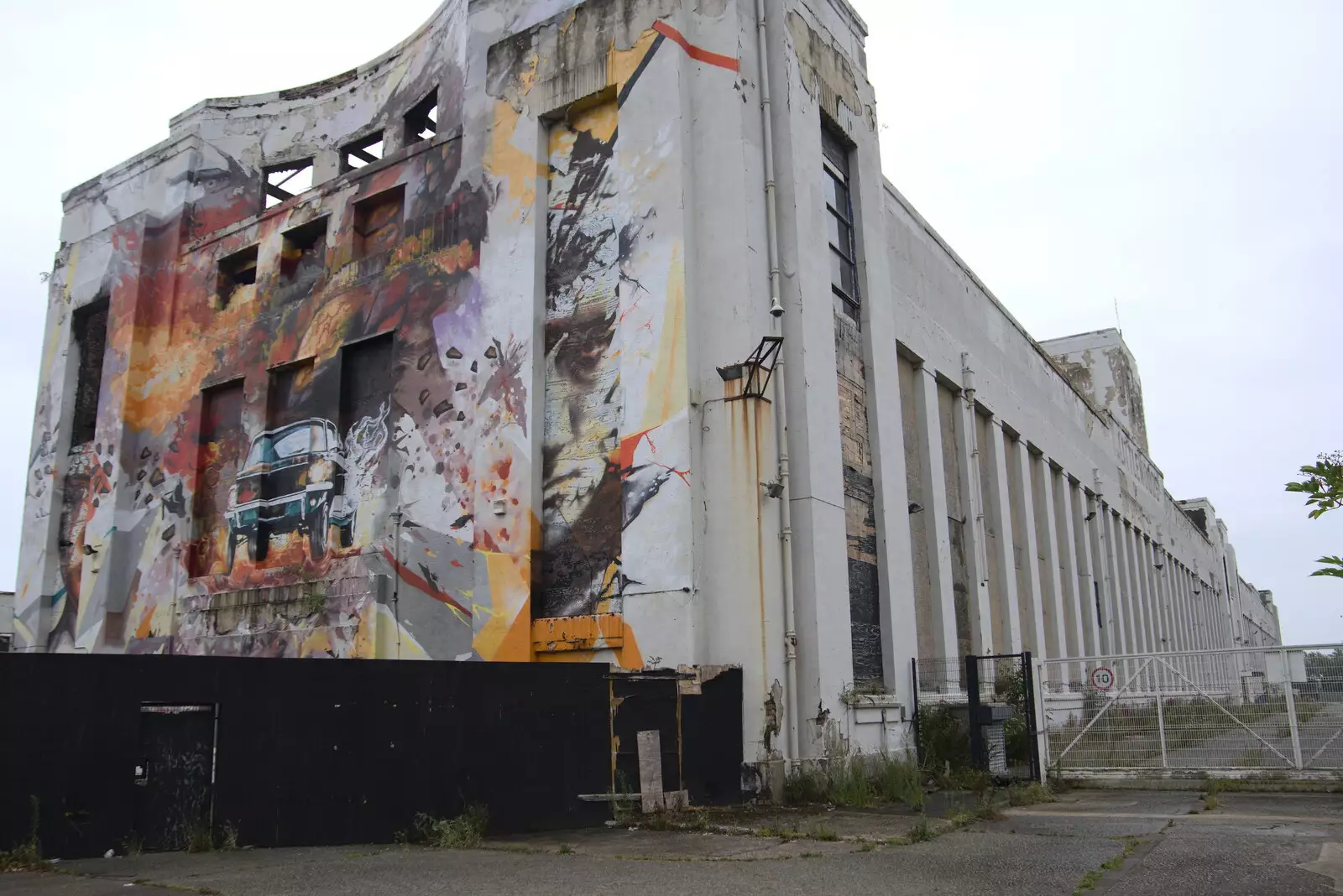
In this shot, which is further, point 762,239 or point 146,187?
point 146,187

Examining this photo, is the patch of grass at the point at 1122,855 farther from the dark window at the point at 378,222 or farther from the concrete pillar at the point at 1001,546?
the dark window at the point at 378,222

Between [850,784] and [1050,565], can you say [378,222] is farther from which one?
[1050,565]

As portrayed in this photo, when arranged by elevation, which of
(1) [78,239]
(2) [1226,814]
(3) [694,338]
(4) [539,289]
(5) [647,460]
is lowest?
(2) [1226,814]

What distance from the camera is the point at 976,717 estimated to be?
13609 mm

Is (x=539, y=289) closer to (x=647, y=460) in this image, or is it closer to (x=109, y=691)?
(x=647, y=460)

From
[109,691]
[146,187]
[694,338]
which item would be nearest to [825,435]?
[694,338]

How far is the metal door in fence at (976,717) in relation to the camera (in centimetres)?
1349

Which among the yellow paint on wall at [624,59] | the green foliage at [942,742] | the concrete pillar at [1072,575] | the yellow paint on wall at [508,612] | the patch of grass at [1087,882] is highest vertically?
the yellow paint on wall at [624,59]

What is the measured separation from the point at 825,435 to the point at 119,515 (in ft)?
46.4

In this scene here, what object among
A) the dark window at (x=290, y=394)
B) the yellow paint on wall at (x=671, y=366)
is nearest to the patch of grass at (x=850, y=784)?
the yellow paint on wall at (x=671, y=366)

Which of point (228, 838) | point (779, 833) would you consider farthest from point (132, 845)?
point (779, 833)

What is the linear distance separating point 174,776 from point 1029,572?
1891 cm

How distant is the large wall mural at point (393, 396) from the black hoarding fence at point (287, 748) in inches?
106

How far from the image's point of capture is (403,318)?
669 inches
